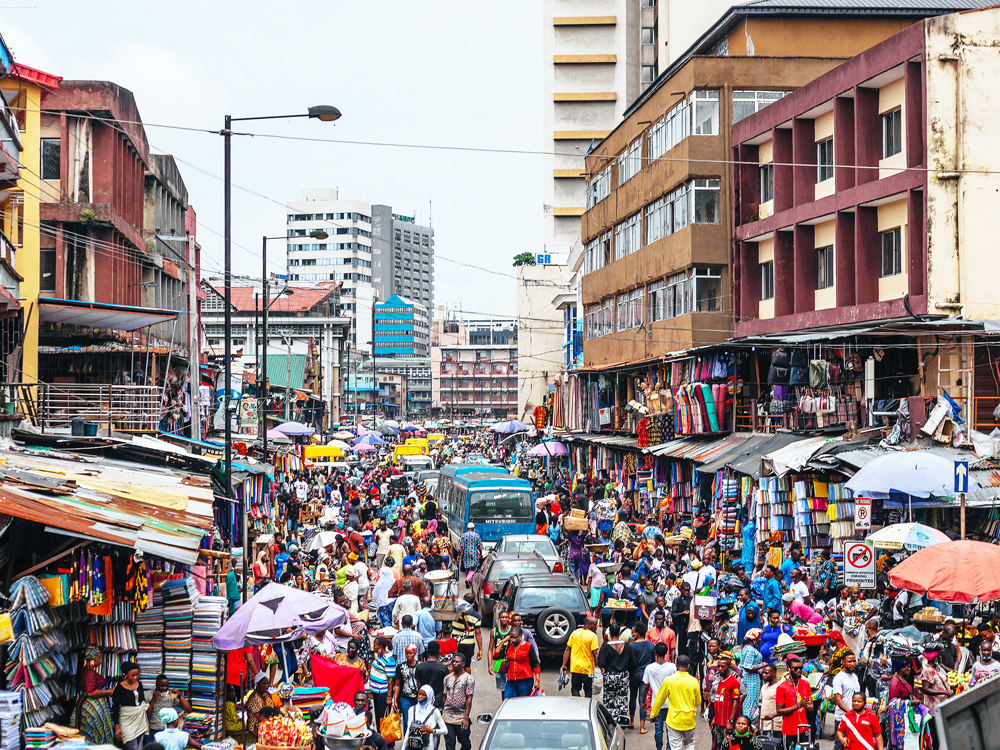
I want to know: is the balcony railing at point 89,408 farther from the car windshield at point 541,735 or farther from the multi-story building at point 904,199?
the multi-story building at point 904,199

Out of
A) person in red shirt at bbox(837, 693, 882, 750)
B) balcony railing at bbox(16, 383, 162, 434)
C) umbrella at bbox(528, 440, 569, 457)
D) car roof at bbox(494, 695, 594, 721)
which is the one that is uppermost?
balcony railing at bbox(16, 383, 162, 434)

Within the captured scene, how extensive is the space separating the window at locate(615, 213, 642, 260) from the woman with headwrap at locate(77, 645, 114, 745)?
31.9 meters

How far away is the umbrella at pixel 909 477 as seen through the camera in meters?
16.7

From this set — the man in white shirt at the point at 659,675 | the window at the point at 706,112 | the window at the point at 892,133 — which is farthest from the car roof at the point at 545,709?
the window at the point at 706,112

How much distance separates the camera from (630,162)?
42.5 metres

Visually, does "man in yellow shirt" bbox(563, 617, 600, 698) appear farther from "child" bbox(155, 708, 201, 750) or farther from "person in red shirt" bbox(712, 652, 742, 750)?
"child" bbox(155, 708, 201, 750)

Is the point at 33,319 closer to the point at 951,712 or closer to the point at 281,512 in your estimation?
the point at 281,512

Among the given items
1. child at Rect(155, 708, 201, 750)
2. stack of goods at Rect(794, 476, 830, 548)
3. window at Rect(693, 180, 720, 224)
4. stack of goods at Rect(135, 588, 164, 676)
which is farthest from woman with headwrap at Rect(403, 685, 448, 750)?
window at Rect(693, 180, 720, 224)

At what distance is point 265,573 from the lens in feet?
69.4

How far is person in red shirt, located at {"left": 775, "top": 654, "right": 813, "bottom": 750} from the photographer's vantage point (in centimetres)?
1174

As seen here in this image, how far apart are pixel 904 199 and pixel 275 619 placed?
17.6 m

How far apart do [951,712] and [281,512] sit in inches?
1251

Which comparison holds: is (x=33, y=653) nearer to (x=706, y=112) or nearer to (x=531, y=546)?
(x=531, y=546)

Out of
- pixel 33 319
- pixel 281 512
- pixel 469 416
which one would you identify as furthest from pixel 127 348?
pixel 469 416
